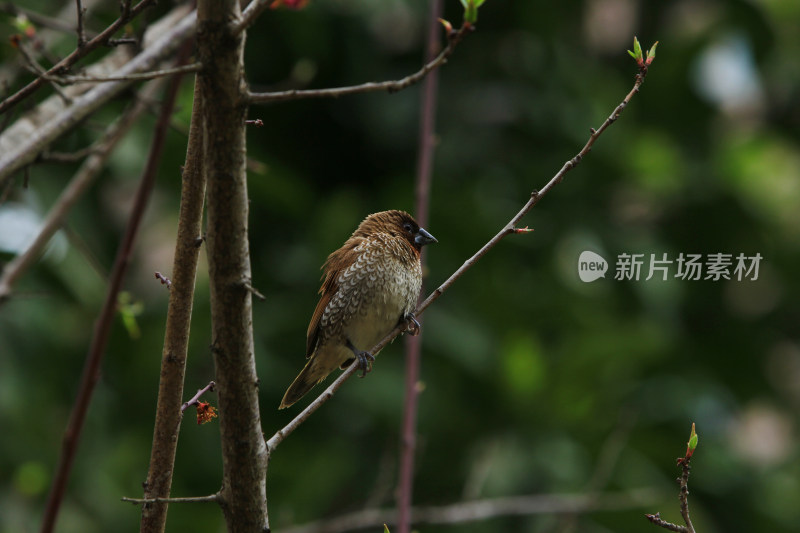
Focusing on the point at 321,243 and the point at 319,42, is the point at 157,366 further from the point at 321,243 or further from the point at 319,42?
the point at 319,42

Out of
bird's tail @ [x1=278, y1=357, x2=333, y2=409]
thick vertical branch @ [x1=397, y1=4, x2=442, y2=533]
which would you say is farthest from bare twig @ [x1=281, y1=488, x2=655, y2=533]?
thick vertical branch @ [x1=397, y1=4, x2=442, y2=533]

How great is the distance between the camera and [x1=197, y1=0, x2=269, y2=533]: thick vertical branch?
147 cm

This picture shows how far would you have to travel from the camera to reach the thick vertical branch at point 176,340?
1.78m

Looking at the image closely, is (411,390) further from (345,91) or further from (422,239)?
(345,91)

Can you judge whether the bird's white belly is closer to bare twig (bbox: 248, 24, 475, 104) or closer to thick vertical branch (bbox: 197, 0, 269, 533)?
thick vertical branch (bbox: 197, 0, 269, 533)

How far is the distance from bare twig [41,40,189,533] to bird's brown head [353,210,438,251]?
160 centimetres

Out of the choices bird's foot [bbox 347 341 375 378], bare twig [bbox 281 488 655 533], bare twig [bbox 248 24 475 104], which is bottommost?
bare twig [bbox 281 488 655 533]

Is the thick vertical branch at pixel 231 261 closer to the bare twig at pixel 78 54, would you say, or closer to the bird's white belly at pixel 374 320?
the bare twig at pixel 78 54

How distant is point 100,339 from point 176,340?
16 centimetres

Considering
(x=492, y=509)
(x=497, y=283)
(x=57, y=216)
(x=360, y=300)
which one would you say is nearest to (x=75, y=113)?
(x=57, y=216)

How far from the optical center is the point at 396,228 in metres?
3.50

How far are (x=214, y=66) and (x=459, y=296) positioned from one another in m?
4.81

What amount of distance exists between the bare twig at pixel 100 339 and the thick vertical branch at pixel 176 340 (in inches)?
4.8

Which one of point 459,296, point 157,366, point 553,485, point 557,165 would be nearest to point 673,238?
point 557,165
